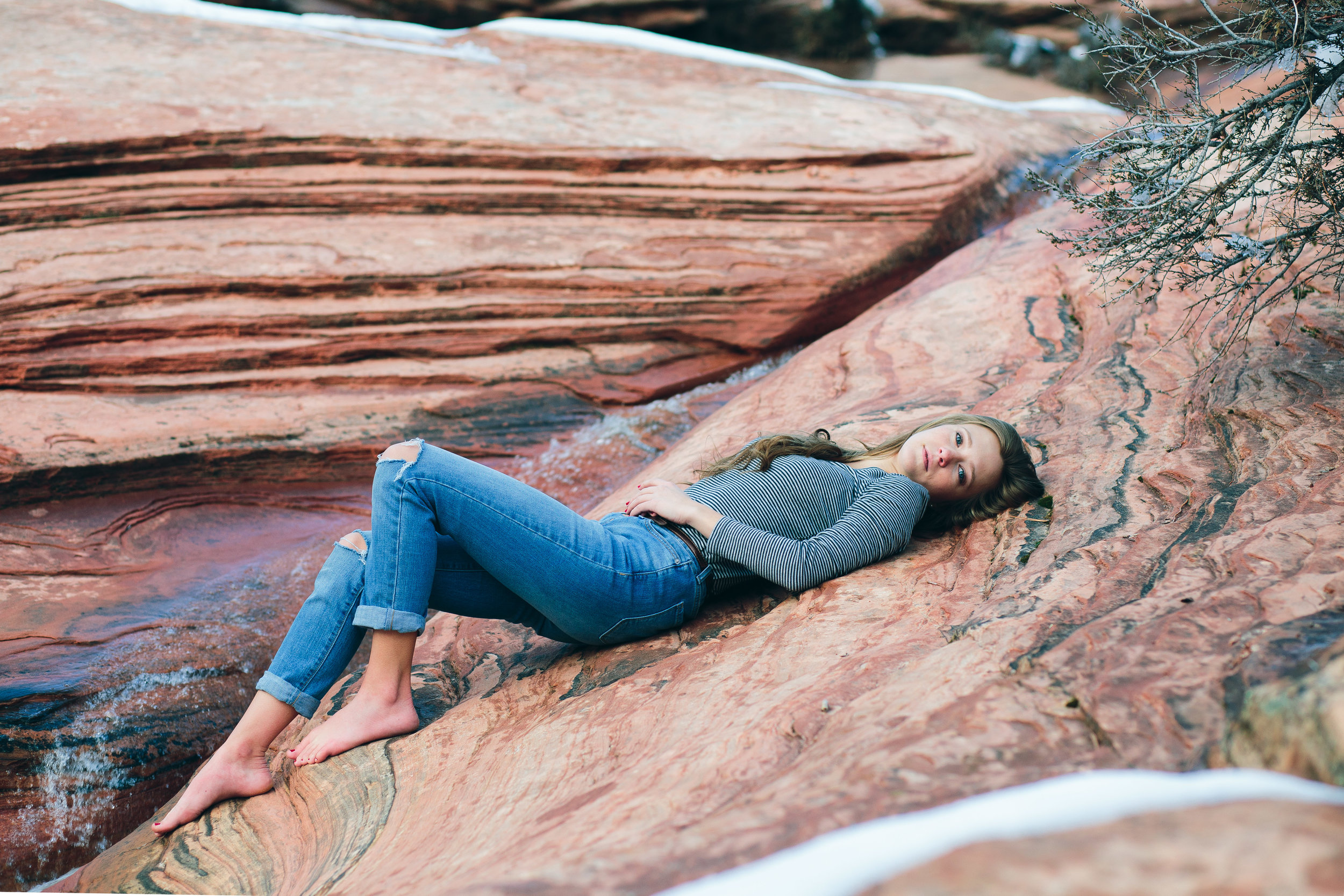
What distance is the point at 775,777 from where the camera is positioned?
163 cm

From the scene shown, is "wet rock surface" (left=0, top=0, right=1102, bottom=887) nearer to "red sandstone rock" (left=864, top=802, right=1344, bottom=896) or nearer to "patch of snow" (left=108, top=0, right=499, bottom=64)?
"patch of snow" (left=108, top=0, right=499, bottom=64)

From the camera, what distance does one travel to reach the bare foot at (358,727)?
246 cm

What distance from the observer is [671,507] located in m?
2.60

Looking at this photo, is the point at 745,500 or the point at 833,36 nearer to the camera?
the point at 745,500

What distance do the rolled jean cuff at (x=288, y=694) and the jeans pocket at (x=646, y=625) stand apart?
0.84 metres

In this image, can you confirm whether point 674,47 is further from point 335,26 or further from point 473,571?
point 473,571

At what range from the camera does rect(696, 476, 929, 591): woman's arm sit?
8.11 ft

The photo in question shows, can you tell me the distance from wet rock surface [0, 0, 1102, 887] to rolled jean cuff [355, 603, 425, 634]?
1553 millimetres

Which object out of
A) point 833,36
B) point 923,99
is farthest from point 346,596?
point 833,36

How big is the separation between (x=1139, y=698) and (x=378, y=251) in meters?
4.75

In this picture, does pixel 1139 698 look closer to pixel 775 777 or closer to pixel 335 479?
pixel 775 777

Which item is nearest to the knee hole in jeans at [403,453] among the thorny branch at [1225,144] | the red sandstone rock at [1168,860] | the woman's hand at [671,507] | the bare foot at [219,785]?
the woman's hand at [671,507]

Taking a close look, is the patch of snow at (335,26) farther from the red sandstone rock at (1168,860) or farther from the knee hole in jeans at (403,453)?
the red sandstone rock at (1168,860)

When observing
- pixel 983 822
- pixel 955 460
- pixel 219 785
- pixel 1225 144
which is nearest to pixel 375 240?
pixel 219 785
